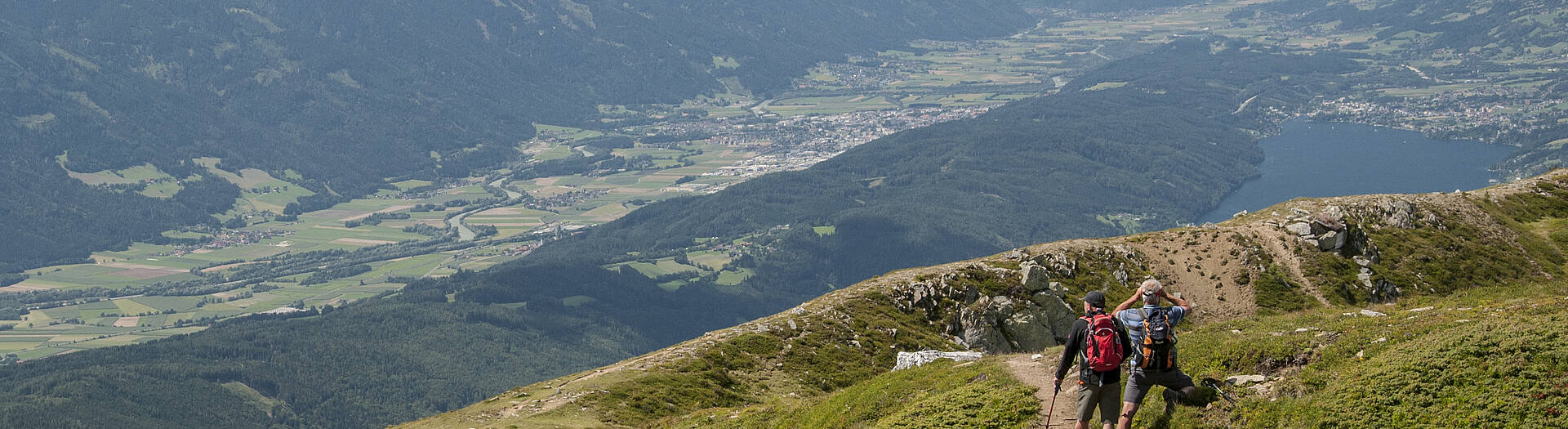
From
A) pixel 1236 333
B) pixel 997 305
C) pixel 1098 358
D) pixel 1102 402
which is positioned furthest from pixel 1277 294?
pixel 1098 358

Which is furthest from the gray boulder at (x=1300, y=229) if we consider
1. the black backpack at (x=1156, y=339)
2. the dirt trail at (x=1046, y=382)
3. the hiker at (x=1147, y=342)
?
the black backpack at (x=1156, y=339)

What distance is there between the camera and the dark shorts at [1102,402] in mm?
26281

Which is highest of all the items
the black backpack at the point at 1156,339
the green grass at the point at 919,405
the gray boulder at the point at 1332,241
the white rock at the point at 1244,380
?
the black backpack at the point at 1156,339

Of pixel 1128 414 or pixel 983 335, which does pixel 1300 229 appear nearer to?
pixel 983 335

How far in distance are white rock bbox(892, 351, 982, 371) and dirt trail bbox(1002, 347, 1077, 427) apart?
837cm

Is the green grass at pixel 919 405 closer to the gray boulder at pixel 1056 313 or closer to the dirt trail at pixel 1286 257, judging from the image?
the gray boulder at pixel 1056 313

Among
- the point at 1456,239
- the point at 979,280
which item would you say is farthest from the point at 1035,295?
the point at 1456,239

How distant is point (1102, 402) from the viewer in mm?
26531

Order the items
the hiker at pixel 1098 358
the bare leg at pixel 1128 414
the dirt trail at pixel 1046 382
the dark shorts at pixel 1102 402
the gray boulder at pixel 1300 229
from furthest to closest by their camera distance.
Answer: the gray boulder at pixel 1300 229 → the dirt trail at pixel 1046 382 → the dark shorts at pixel 1102 402 → the hiker at pixel 1098 358 → the bare leg at pixel 1128 414

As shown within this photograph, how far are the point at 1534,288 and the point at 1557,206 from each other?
118 ft

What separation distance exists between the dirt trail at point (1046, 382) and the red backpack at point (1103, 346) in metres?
4.10

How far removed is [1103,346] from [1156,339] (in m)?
1.52

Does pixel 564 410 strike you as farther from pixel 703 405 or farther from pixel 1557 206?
pixel 1557 206

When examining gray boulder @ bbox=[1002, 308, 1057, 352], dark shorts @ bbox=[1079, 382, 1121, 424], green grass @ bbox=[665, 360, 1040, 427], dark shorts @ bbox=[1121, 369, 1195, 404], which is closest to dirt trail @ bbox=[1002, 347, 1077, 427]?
green grass @ bbox=[665, 360, 1040, 427]
